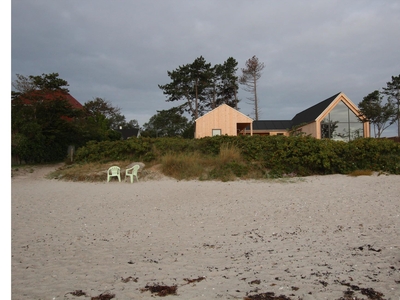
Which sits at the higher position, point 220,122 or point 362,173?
point 220,122

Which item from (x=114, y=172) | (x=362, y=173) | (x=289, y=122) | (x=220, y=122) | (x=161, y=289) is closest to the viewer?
(x=161, y=289)

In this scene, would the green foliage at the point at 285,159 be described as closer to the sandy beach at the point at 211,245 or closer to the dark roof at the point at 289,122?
the sandy beach at the point at 211,245

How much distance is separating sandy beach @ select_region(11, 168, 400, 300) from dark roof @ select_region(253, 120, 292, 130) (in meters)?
25.2

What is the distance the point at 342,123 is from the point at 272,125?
8.78 metres

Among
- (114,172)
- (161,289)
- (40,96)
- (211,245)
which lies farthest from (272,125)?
(161,289)

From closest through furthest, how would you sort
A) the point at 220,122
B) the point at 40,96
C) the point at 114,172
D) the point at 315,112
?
the point at 114,172, the point at 40,96, the point at 220,122, the point at 315,112

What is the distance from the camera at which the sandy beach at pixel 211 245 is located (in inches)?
128

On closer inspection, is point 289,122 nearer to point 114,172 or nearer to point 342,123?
point 342,123

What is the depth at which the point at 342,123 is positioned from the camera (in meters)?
27.7

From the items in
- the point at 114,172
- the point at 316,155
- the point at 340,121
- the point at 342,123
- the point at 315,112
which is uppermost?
the point at 315,112

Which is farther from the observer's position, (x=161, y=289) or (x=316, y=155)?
(x=316, y=155)

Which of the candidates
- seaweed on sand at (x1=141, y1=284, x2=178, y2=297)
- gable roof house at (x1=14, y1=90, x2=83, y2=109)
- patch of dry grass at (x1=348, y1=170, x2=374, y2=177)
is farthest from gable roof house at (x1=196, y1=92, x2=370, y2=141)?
seaweed on sand at (x1=141, y1=284, x2=178, y2=297)

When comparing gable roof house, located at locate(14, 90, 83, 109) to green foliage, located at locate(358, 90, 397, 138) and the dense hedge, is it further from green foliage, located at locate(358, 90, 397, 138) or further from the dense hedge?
green foliage, located at locate(358, 90, 397, 138)
